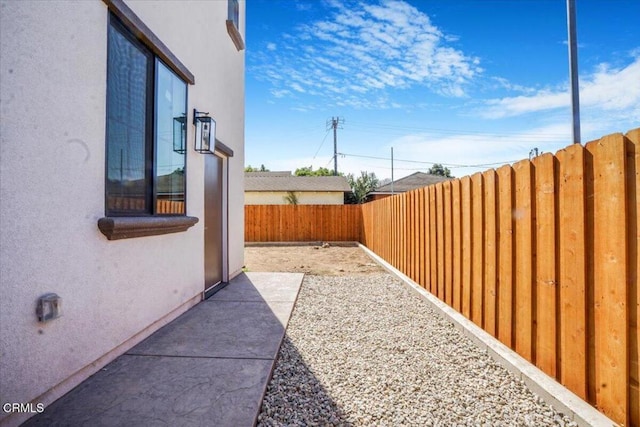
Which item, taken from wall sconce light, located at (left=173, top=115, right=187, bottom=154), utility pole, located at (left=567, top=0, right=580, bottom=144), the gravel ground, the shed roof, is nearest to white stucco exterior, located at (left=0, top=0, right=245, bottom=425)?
wall sconce light, located at (left=173, top=115, right=187, bottom=154)

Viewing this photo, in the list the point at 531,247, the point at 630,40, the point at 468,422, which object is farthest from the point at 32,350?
the point at 630,40

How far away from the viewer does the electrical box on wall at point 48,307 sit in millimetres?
1816

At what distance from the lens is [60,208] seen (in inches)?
78.1

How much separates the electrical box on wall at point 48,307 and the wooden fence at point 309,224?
12.6 m

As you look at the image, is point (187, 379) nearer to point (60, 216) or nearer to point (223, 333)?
point (223, 333)

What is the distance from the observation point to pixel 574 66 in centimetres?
730

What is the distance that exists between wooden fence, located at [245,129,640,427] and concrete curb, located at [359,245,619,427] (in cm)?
5

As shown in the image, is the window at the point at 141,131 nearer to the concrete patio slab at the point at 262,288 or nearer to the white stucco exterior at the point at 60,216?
the white stucco exterior at the point at 60,216

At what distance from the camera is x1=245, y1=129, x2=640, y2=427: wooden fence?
1.64 metres

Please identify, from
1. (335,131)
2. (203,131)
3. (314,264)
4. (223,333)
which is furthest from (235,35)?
(335,131)

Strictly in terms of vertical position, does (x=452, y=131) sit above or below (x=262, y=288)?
above

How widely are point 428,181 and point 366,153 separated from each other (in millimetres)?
9100

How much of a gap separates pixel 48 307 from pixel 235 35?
5.82m
